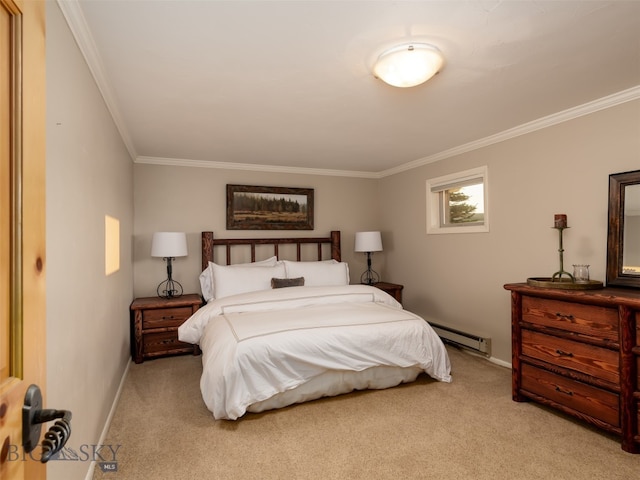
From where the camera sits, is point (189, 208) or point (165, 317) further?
point (189, 208)

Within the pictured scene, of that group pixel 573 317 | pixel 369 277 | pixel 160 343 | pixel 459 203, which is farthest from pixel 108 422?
pixel 459 203

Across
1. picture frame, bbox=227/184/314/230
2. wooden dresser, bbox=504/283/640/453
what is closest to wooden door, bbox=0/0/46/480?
wooden dresser, bbox=504/283/640/453

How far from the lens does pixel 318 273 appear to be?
450 centimetres

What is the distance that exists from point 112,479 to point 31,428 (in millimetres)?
1637

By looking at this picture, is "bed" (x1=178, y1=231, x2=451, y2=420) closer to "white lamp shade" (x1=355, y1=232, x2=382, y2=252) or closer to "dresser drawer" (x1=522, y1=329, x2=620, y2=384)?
"dresser drawer" (x1=522, y1=329, x2=620, y2=384)

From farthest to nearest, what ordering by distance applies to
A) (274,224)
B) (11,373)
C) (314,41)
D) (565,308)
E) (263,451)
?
(274,224) < (565,308) < (263,451) < (314,41) < (11,373)

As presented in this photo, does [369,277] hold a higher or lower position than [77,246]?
lower

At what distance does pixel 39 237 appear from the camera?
75 cm

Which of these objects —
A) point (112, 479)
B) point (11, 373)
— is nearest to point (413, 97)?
point (11, 373)

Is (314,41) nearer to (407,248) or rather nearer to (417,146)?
(417,146)

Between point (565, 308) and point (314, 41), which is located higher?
point (314, 41)

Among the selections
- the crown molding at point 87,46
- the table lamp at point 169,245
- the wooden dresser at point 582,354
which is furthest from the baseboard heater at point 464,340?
the crown molding at point 87,46

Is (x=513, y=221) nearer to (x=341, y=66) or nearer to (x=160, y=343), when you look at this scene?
(x=341, y=66)

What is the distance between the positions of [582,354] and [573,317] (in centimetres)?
24
